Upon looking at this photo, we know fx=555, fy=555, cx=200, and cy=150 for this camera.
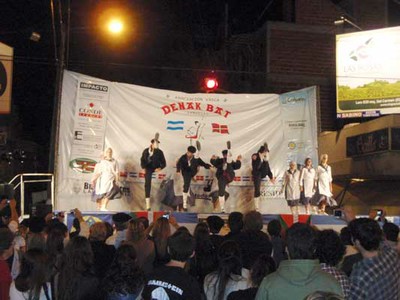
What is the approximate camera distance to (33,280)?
4352 millimetres

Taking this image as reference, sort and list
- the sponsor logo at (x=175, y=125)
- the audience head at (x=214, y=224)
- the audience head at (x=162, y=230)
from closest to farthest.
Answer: the audience head at (x=162, y=230)
the audience head at (x=214, y=224)
the sponsor logo at (x=175, y=125)

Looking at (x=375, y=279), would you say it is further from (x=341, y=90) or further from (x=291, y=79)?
(x=291, y=79)

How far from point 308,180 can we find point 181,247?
8.31 m

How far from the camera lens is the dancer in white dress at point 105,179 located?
1122cm

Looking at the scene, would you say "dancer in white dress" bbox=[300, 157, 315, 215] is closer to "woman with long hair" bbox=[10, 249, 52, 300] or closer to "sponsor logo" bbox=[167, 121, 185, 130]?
"sponsor logo" bbox=[167, 121, 185, 130]

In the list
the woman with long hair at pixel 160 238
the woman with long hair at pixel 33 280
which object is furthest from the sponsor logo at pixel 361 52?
the woman with long hair at pixel 33 280

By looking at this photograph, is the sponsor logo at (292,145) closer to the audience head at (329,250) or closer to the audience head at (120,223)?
the audience head at (120,223)

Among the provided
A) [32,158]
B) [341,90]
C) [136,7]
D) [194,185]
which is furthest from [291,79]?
[32,158]

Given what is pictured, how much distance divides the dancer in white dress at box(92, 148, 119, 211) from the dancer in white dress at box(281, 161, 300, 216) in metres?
3.71

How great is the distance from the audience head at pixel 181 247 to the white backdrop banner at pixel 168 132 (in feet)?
23.7

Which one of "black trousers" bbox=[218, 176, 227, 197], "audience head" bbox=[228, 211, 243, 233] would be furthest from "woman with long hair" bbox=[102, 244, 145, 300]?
"black trousers" bbox=[218, 176, 227, 197]

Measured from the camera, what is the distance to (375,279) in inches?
159

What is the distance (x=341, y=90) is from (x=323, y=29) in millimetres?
2681

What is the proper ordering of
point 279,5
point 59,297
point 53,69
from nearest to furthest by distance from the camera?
point 59,297 < point 279,5 < point 53,69
